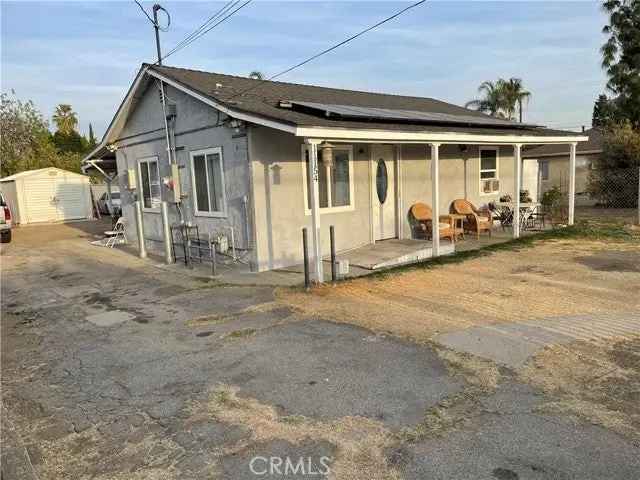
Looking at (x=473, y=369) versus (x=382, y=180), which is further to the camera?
(x=382, y=180)

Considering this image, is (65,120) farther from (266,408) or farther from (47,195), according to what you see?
(266,408)

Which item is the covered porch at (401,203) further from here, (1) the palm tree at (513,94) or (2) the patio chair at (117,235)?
(1) the palm tree at (513,94)

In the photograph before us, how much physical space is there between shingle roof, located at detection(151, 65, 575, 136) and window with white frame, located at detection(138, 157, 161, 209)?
2713 millimetres

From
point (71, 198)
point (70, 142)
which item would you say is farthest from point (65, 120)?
point (71, 198)

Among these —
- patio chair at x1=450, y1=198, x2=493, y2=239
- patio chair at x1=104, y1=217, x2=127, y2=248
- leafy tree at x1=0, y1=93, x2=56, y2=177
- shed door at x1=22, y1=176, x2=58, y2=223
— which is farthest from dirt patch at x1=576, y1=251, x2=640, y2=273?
leafy tree at x1=0, y1=93, x2=56, y2=177

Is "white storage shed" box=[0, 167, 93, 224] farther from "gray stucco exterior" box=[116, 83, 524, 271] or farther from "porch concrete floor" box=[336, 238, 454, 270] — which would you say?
"porch concrete floor" box=[336, 238, 454, 270]

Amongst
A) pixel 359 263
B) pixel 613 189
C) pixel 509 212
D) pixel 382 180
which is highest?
pixel 382 180

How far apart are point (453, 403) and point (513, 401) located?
0.45 meters

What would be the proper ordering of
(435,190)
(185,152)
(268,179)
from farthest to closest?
(185,152)
(435,190)
(268,179)

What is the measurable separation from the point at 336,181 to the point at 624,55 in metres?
24.4

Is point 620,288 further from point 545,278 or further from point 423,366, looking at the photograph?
point 423,366

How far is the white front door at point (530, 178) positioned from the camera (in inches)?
654

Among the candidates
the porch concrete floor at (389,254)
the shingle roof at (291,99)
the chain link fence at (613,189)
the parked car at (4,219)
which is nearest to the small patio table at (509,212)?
the shingle roof at (291,99)

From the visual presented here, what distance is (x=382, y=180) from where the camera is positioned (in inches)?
442
